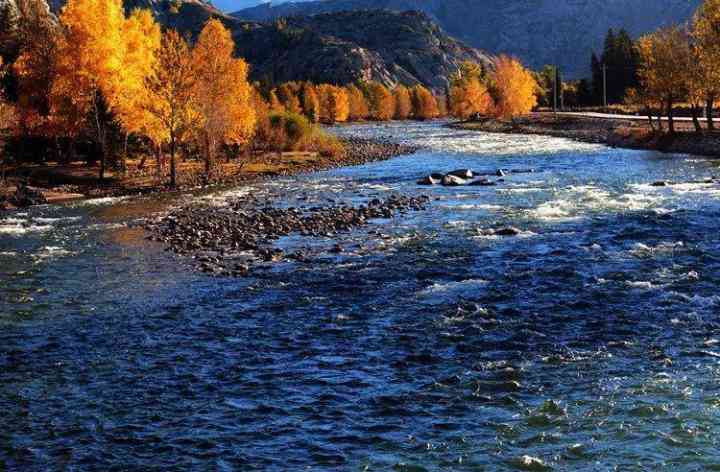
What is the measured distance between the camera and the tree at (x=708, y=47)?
6788 cm

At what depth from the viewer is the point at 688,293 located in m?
21.1

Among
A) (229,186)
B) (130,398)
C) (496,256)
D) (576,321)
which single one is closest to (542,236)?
(496,256)

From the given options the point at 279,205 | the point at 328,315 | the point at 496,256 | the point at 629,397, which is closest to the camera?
the point at 629,397

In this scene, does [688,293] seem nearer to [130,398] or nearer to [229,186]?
[130,398]

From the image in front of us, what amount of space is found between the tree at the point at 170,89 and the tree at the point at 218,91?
3.62 ft

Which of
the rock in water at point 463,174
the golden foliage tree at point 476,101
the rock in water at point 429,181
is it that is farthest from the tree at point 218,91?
the golden foliage tree at point 476,101

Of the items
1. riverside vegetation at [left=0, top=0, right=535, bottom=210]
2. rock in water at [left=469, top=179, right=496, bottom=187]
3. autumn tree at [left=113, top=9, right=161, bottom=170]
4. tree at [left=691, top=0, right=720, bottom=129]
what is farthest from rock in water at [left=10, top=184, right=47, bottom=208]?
tree at [left=691, top=0, right=720, bottom=129]

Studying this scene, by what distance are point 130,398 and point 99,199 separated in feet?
118

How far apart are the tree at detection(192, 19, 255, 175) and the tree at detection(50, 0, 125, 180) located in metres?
6.30

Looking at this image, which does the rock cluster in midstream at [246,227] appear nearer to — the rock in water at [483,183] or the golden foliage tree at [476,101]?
the rock in water at [483,183]

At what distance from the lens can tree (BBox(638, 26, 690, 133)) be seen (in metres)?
72.0

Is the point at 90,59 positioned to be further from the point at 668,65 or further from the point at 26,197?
the point at 668,65

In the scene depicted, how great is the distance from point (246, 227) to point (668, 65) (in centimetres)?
5487

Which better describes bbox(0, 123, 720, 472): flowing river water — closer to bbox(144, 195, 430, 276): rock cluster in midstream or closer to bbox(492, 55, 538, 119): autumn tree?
bbox(144, 195, 430, 276): rock cluster in midstream
